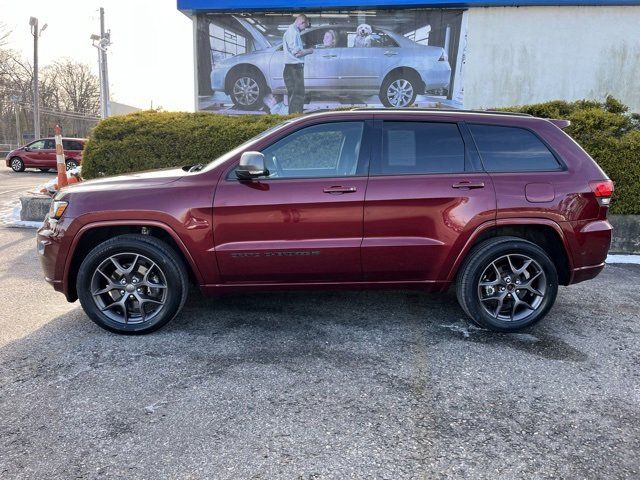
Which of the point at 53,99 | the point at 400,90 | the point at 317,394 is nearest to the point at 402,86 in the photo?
the point at 400,90

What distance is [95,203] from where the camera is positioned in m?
3.63

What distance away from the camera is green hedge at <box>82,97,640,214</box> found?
22.2 ft

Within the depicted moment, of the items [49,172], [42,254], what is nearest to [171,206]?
[42,254]

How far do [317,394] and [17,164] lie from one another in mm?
22835

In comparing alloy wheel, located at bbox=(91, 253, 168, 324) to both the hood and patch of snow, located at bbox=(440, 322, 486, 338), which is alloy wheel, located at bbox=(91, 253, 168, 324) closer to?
the hood

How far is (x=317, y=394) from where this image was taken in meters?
2.88

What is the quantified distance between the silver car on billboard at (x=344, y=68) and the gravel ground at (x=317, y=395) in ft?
31.5

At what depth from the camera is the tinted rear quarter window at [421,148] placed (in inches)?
150

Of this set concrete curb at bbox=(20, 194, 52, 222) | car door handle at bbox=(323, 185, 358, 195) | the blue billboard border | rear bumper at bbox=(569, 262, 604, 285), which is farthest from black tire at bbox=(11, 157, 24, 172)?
rear bumper at bbox=(569, 262, 604, 285)

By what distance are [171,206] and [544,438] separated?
2.90 metres

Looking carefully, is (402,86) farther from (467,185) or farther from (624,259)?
(467,185)

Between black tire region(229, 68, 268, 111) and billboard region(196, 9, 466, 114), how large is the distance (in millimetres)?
27

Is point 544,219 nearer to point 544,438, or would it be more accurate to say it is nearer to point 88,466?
point 544,438

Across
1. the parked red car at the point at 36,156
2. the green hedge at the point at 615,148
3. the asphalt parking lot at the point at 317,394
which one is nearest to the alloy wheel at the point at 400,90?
the green hedge at the point at 615,148
